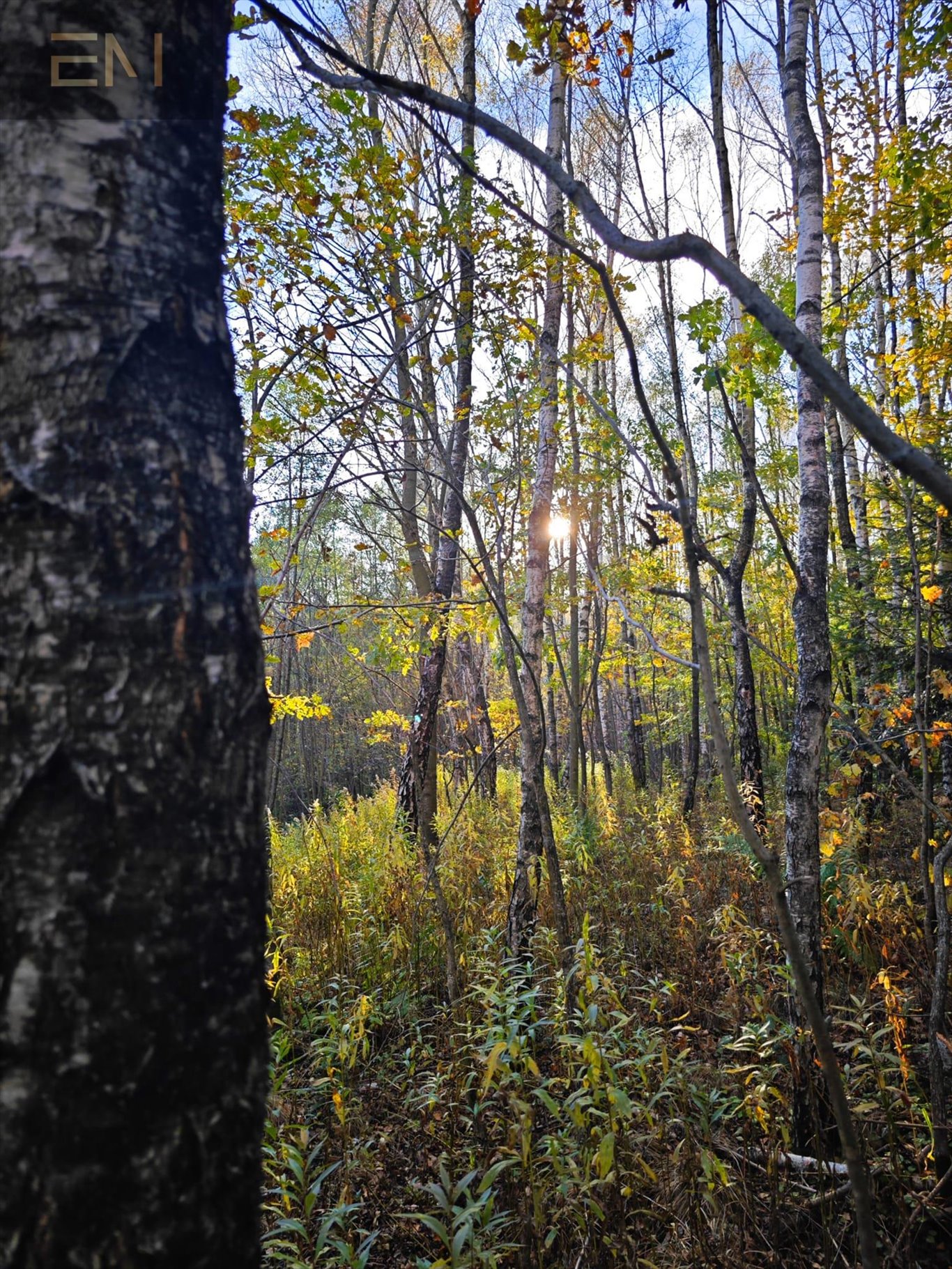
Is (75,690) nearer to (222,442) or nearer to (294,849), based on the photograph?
(222,442)

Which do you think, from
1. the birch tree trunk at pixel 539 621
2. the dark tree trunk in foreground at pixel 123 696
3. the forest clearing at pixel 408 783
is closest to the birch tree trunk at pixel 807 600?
the forest clearing at pixel 408 783

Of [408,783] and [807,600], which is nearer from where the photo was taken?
[807,600]

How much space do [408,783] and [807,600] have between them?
16.4 ft

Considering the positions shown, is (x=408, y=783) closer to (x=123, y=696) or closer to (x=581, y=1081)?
(x=581, y=1081)

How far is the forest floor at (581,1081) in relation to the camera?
6.75ft

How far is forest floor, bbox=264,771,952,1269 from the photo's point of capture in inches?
81.0

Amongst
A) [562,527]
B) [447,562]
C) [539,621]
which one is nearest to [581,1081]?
[539,621]

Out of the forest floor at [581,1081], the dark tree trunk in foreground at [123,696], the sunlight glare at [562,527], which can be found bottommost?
the forest floor at [581,1081]

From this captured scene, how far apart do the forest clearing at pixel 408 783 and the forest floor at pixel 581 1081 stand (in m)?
0.03

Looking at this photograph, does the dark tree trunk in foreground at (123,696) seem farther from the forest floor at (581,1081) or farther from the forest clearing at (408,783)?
the forest floor at (581,1081)

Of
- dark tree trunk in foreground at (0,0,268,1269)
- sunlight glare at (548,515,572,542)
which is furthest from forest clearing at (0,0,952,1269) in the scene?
sunlight glare at (548,515,572,542)

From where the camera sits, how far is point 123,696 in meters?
0.63

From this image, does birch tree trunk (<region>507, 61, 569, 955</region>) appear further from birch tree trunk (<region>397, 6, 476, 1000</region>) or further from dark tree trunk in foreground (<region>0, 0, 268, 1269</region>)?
dark tree trunk in foreground (<region>0, 0, 268, 1269</region>)

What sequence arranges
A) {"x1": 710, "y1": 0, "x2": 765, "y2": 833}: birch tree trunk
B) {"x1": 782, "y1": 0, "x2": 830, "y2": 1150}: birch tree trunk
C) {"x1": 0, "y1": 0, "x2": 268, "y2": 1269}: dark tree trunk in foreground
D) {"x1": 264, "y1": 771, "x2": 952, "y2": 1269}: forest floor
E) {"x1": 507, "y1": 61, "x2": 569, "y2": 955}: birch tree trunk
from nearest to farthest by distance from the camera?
1. {"x1": 0, "y1": 0, "x2": 268, "y2": 1269}: dark tree trunk in foreground
2. {"x1": 264, "y1": 771, "x2": 952, "y2": 1269}: forest floor
3. {"x1": 782, "y1": 0, "x2": 830, "y2": 1150}: birch tree trunk
4. {"x1": 710, "y1": 0, "x2": 765, "y2": 833}: birch tree trunk
5. {"x1": 507, "y1": 61, "x2": 569, "y2": 955}: birch tree trunk
